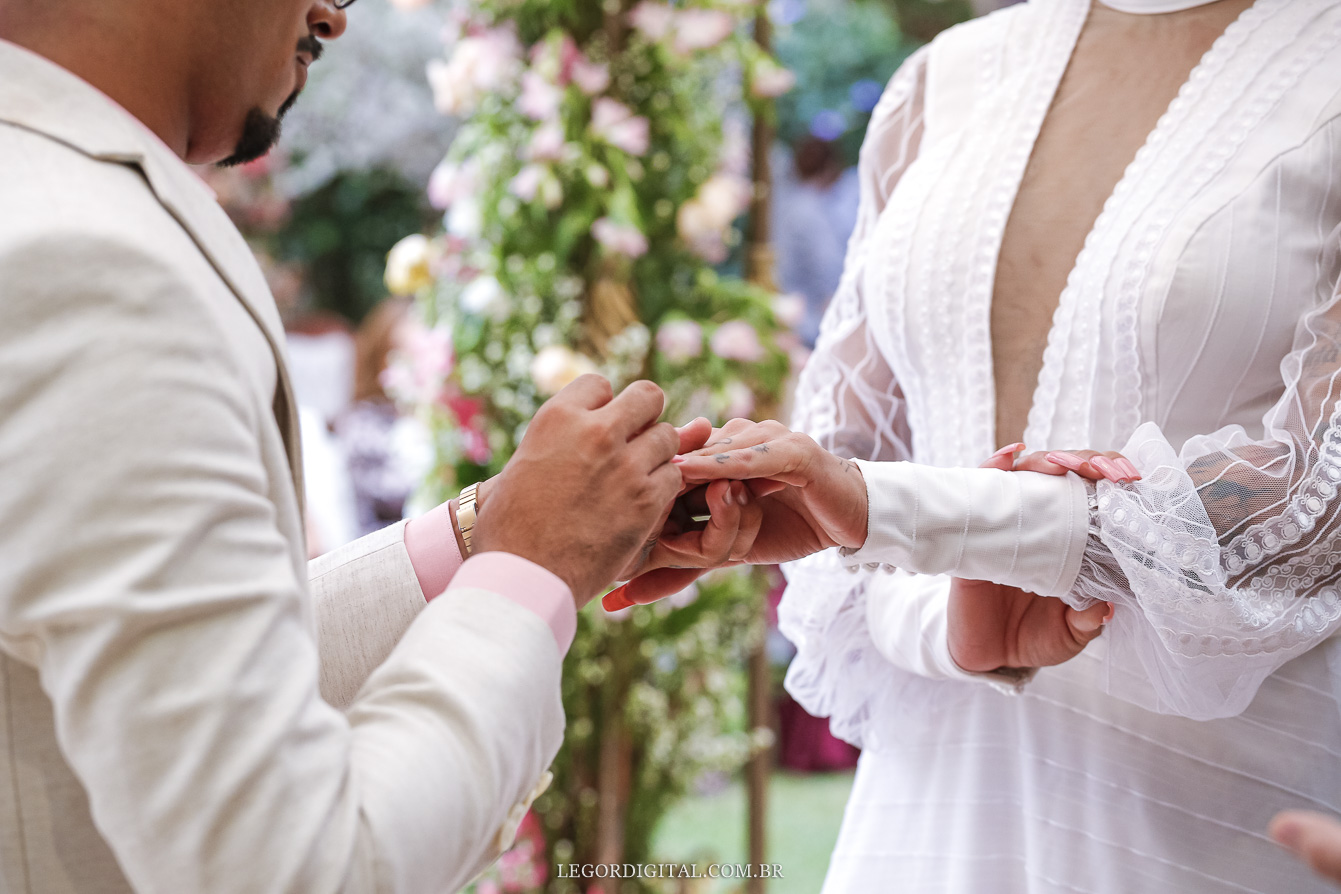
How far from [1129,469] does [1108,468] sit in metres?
0.02

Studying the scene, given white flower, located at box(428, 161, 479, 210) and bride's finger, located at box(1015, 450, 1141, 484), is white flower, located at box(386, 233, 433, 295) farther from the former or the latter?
bride's finger, located at box(1015, 450, 1141, 484)

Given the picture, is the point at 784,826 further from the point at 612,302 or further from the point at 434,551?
the point at 434,551

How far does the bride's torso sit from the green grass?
244 cm

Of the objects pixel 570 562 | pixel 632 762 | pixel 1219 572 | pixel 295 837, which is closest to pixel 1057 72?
pixel 1219 572

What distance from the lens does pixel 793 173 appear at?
3.98 metres

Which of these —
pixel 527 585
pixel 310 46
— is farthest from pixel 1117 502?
pixel 310 46

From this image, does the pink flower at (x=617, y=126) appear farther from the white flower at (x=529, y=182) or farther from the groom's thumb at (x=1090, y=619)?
the groom's thumb at (x=1090, y=619)

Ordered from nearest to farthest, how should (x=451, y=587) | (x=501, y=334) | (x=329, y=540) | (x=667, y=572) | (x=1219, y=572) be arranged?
(x=451, y=587) → (x=1219, y=572) → (x=667, y=572) → (x=501, y=334) → (x=329, y=540)

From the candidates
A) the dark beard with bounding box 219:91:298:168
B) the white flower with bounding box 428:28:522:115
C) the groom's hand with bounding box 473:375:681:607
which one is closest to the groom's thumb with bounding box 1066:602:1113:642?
the groom's hand with bounding box 473:375:681:607

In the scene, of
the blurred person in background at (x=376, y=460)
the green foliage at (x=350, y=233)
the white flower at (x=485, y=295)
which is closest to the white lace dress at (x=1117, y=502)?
the white flower at (x=485, y=295)

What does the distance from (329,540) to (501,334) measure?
118 centimetres

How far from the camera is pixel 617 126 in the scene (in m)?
2.30

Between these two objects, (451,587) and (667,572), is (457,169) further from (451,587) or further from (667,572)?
(451,587)

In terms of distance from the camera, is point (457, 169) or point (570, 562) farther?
point (457, 169)
